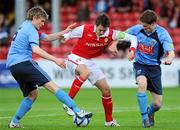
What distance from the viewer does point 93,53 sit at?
13.1 meters

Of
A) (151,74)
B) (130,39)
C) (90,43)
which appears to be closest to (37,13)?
(90,43)

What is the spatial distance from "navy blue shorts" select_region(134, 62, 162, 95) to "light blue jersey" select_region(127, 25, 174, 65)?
0.08 meters

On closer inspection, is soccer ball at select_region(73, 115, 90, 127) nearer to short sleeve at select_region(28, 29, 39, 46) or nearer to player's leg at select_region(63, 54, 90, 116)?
player's leg at select_region(63, 54, 90, 116)

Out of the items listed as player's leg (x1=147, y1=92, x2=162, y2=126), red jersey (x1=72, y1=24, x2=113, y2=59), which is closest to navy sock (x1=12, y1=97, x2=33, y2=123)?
red jersey (x1=72, y1=24, x2=113, y2=59)

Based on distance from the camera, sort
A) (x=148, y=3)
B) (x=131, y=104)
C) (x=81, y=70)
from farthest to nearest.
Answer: (x=148, y=3)
(x=131, y=104)
(x=81, y=70)

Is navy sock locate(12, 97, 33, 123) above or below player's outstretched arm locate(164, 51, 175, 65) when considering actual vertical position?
below

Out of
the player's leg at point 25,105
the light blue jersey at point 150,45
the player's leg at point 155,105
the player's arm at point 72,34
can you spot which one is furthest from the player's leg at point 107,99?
the player's leg at point 25,105

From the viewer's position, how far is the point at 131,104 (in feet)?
59.1

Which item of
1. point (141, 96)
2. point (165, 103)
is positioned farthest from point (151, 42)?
point (165, 103)

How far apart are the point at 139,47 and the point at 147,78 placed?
579 millimetres

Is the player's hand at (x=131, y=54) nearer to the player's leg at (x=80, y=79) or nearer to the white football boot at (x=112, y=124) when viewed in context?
the player's leg at (x=80, y=79)

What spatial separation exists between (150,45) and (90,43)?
1.23 m

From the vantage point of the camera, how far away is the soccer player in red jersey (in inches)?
498

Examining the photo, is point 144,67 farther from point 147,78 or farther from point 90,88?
point 90,88
